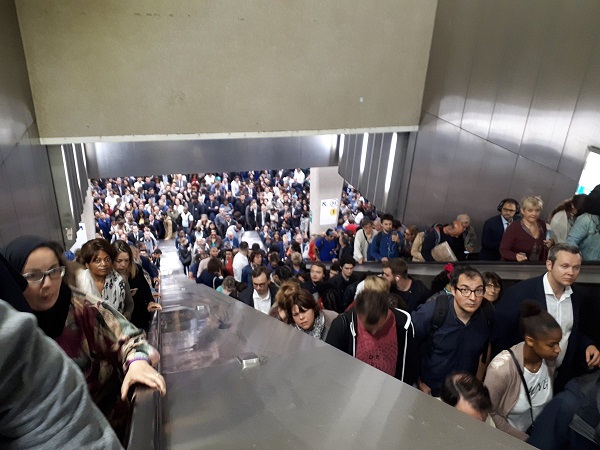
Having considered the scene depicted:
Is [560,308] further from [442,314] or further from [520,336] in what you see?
[442,314]

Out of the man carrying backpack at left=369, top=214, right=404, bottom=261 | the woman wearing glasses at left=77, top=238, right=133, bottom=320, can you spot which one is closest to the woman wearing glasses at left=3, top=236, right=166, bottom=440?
the woman wearing glasses at left=77, top=238, right=133, bottom=320

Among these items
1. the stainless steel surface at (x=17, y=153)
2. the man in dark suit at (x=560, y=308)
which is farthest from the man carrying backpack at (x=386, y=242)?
the stainless steel surface at (x=17, y=153)

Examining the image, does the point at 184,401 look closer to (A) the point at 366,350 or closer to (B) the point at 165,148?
(A) the point at 366,350

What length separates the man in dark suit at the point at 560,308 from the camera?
302 cm

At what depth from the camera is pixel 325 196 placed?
50.6 ft

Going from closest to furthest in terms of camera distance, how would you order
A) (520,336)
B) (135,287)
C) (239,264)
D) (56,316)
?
(56,316) < (520,336) < (135,287) < (239,264)

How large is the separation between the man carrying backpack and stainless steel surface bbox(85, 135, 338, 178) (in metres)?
5.22

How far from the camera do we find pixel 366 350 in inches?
107

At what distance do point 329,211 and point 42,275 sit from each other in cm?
1398

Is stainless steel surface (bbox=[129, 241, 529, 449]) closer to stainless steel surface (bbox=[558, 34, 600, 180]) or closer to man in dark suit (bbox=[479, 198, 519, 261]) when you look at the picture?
man in dark suit (bbox=[479, 198, 519, 261])

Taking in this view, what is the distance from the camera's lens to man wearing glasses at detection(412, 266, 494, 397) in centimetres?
280

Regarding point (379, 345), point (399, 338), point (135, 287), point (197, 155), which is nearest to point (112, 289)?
point (135, 287)

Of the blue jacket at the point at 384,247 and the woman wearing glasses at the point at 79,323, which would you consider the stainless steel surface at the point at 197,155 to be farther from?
the woman wearing glasses at the point at 79,323

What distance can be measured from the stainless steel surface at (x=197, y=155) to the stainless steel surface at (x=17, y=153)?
12.2ft
